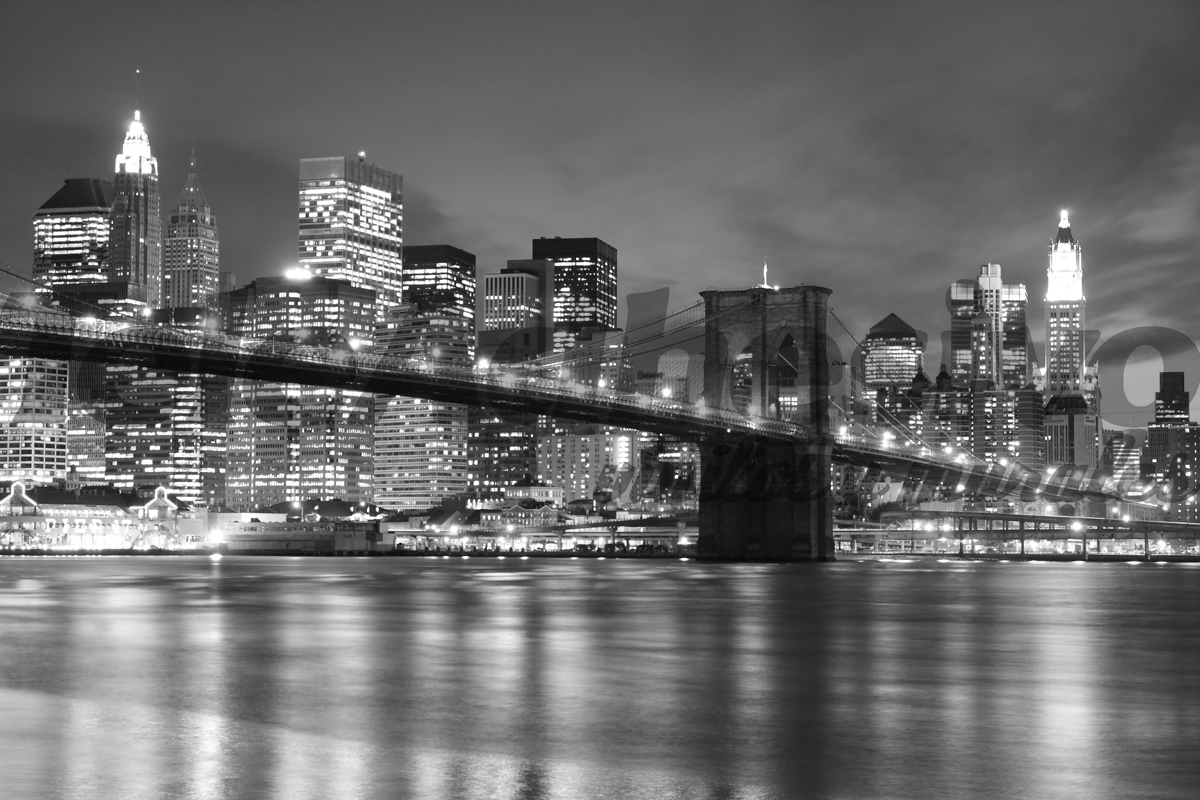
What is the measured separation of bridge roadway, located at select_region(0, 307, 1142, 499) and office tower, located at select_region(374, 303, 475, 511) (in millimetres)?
101284

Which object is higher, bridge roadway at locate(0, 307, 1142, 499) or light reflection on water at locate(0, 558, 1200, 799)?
bridge roadway at locate(0, 307, 1142, 499)

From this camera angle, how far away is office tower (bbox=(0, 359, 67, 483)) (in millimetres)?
172625

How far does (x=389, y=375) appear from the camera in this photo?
59031mm

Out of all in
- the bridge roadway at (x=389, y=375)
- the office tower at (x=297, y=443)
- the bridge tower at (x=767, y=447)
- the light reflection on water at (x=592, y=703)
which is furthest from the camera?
the office tower at (x=297, y=443)

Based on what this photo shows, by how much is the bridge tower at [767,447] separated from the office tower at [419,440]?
322 feet

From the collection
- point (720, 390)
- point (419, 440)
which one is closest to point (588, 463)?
point (419, 440)

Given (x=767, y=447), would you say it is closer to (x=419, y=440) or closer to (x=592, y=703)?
(x=592, y=703)

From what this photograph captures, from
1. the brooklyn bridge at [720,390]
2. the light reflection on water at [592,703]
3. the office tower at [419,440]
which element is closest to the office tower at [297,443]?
the office tower at [419,440]

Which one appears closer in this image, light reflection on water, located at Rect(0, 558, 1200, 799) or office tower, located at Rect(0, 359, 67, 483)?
light reflection on water, located at Rect(0, 558, 1200, 799)

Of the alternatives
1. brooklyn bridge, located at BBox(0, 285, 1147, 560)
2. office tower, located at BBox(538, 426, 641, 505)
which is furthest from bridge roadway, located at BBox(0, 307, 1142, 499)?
office tower, located at BBox(538, 426, 641, 505)

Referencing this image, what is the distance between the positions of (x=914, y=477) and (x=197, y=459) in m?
116

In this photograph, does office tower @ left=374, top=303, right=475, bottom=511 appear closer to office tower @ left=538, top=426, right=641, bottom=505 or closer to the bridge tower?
office tower @ left=538, top=426, right=641, bottom=505

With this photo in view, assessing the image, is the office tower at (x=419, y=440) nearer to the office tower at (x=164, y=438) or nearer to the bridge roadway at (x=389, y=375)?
the office tower at (x=164, y=438)

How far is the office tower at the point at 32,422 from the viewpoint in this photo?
173 meters
